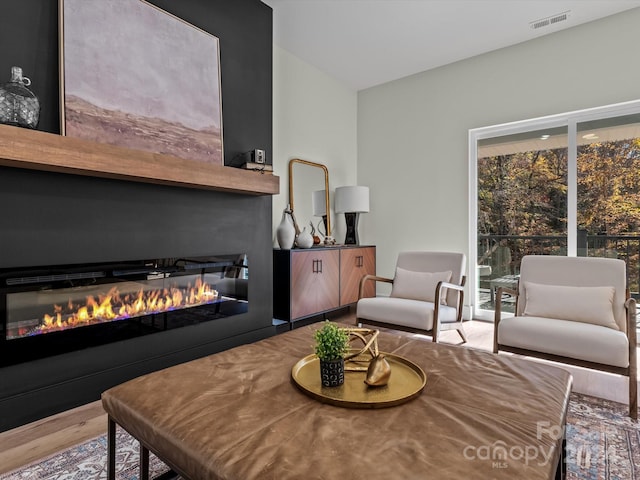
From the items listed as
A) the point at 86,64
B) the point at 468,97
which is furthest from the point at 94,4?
the point at 468,97

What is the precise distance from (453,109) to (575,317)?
2.76 metres

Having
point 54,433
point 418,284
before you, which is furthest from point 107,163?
point 418,284

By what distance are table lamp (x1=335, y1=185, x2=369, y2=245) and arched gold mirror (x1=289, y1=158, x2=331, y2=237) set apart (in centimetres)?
20

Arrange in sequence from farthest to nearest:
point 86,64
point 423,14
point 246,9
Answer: point 423,14 → point 246,9 → point 86,64

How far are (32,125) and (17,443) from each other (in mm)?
1506

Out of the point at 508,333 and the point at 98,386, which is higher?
the point at 508,333

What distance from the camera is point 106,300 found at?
227 centimetres

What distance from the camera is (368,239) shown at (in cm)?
506

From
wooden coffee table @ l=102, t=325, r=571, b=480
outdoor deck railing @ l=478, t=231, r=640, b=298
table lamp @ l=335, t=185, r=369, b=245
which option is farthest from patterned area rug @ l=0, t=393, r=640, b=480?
table lamp @ l=335, t=185, r=369, b=245

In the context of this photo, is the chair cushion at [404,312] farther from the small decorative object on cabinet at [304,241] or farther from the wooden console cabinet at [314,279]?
the small decorative object on cabinet at [304,241]

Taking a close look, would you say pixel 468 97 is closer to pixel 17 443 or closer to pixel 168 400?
pixel 168 400

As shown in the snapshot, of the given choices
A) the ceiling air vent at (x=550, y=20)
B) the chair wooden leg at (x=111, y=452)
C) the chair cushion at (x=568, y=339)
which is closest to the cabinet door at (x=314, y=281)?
the chair cushion at (x=568, y=339)

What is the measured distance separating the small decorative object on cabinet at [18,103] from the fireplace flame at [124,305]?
0.99 meters

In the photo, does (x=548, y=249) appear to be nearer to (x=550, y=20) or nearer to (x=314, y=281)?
(x=550, y=20)
